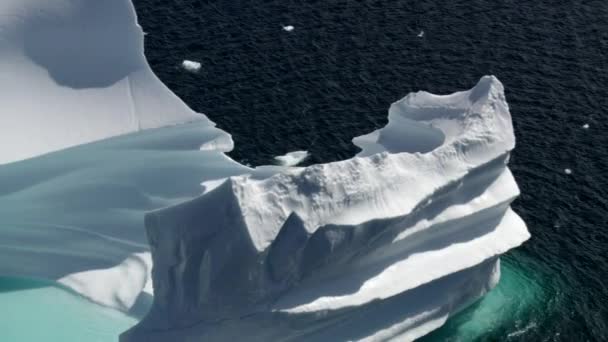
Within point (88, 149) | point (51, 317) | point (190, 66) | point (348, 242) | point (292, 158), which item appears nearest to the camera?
point (348, 242)

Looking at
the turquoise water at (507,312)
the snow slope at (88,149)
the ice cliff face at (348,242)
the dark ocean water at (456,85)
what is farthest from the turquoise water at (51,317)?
the dark ocean water at (456,85)

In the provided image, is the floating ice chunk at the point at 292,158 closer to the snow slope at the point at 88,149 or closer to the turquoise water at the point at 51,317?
the snow slope at the point at 88,149

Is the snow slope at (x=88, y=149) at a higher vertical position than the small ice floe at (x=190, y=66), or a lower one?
higher

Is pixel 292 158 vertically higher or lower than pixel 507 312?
higher

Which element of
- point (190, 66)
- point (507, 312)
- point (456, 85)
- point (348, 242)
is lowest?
point (507, 312)

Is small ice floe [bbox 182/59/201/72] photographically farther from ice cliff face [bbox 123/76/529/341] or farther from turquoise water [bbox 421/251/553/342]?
turquoise water [bbox 421/251/553/342]

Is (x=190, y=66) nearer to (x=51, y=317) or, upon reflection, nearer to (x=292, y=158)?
(x=292, y=158)

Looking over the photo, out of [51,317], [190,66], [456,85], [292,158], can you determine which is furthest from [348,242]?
[190,66]
